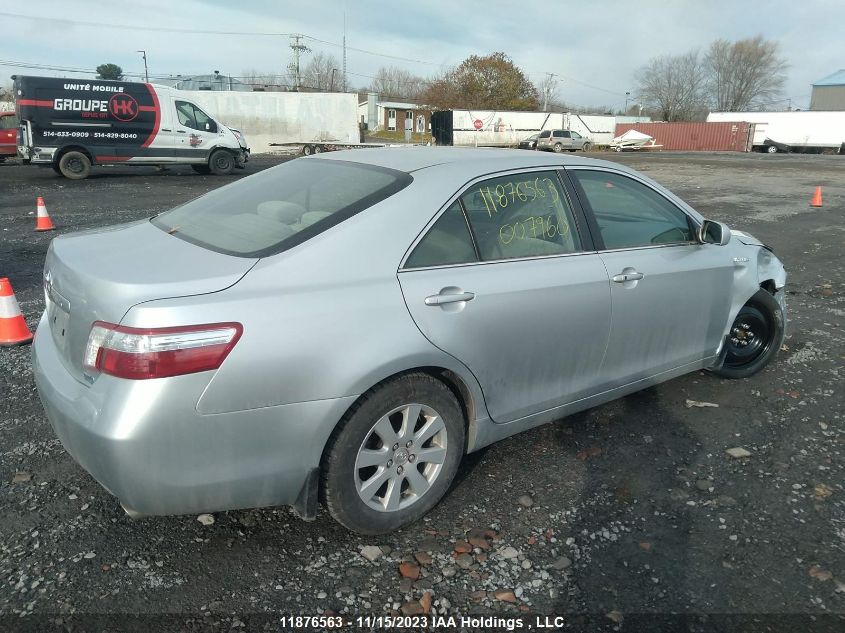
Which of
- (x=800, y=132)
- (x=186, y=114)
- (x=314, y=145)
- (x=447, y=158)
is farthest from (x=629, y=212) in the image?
(x=800, y=132)

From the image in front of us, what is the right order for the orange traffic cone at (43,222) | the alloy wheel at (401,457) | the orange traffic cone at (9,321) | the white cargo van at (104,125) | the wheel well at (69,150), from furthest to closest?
the wheel well at (69,150), the white cargo van at (104,125), the orange traffic cone at (43,222), the orange traffic cone at (9,321), the alloy wheel at (401,457)

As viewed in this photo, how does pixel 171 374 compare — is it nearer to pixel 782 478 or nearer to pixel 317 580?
pixel 317 580

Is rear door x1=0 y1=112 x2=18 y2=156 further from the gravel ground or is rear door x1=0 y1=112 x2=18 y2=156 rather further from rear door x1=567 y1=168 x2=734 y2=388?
rear door x1=567 y1=168 x2=734 y2=388

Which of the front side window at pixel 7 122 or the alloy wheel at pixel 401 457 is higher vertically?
the front side window at pixel 7 122

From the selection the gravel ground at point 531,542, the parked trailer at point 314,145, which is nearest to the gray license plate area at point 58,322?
the gravel ground at point 531,542

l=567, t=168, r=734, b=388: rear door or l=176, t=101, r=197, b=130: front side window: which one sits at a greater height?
l=176, t=101, r=197, b=130: front side window

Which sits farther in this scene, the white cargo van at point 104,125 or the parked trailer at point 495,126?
the parked trailer at point 495,126

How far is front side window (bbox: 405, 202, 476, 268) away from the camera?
8.92 feet

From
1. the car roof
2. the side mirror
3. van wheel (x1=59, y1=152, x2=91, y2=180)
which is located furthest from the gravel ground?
van wheel (x1=59, y1=152, x2=91, y2=180)

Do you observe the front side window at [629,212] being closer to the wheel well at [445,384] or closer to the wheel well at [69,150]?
the wheel well at [445,384]

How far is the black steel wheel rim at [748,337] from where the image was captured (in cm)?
434

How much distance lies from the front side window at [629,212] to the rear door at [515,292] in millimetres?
201

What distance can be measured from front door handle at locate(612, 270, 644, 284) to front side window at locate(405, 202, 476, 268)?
2.93ft

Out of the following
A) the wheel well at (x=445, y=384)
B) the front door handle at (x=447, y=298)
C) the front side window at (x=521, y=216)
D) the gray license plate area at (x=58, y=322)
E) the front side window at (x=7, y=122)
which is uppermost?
the front side window at (x=7, y=122)
